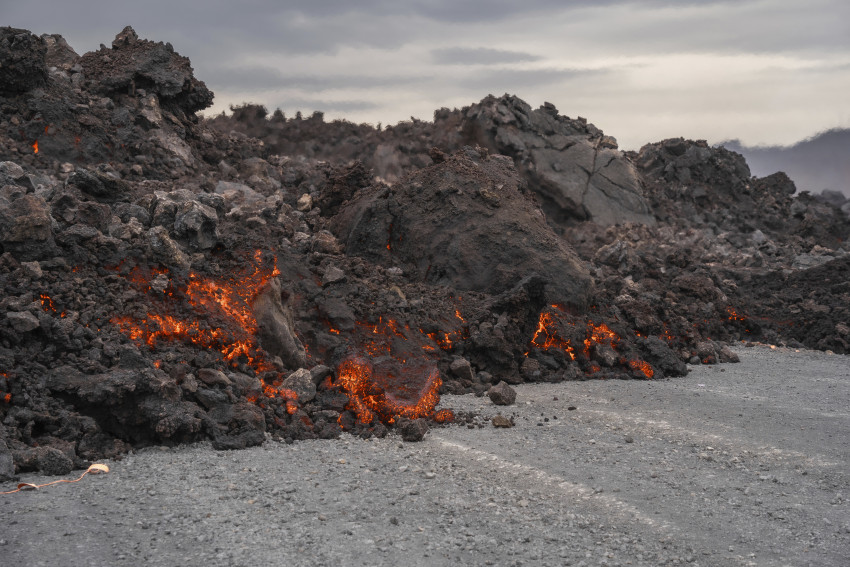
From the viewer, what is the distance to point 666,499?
6.38m

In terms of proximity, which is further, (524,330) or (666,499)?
(524,330)

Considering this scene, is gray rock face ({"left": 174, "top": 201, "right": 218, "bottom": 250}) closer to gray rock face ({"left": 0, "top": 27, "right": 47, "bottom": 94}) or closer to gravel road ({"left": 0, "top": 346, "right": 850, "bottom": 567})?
gravel road ({"left": 0, "top": 346, "right": 850, "bottom": 567})

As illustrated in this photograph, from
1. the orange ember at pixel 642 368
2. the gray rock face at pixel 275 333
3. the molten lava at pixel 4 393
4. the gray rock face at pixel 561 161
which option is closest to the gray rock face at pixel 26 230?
the molten lava at pixel 4 393

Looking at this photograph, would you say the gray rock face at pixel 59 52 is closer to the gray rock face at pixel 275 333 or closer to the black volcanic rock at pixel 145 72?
the black volcanic rock at pixel 145 72

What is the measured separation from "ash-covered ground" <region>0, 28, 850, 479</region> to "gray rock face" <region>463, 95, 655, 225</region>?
2.01 metres

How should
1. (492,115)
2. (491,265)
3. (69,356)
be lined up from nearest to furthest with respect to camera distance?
(69,356) → (491,265) → (492,115)

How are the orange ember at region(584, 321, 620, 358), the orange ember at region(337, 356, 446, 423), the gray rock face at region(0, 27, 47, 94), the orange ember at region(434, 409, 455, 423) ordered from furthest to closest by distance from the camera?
the gray rock face at region(0, 27, 47, 94) → the orange ember at region(584, 321, 620, 358) → the orange ember at region(434, 409, 455, 423) → the orange ember at region(337, 356, 446, 423)

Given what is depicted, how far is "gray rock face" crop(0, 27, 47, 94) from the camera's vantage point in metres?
16.2

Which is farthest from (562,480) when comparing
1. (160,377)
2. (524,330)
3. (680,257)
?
Result: (680,257)

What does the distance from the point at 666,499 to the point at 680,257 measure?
13548 mm

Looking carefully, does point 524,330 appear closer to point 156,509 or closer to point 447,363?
point 447,363

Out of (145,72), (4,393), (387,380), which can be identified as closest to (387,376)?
(387,380)

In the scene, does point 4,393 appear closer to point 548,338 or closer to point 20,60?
point 548,338

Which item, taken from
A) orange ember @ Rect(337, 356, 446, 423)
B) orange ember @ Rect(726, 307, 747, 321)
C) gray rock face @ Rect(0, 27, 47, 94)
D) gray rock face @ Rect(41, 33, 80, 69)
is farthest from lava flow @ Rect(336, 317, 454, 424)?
gray rock face @ Rect(41, 33, 80, 69)
